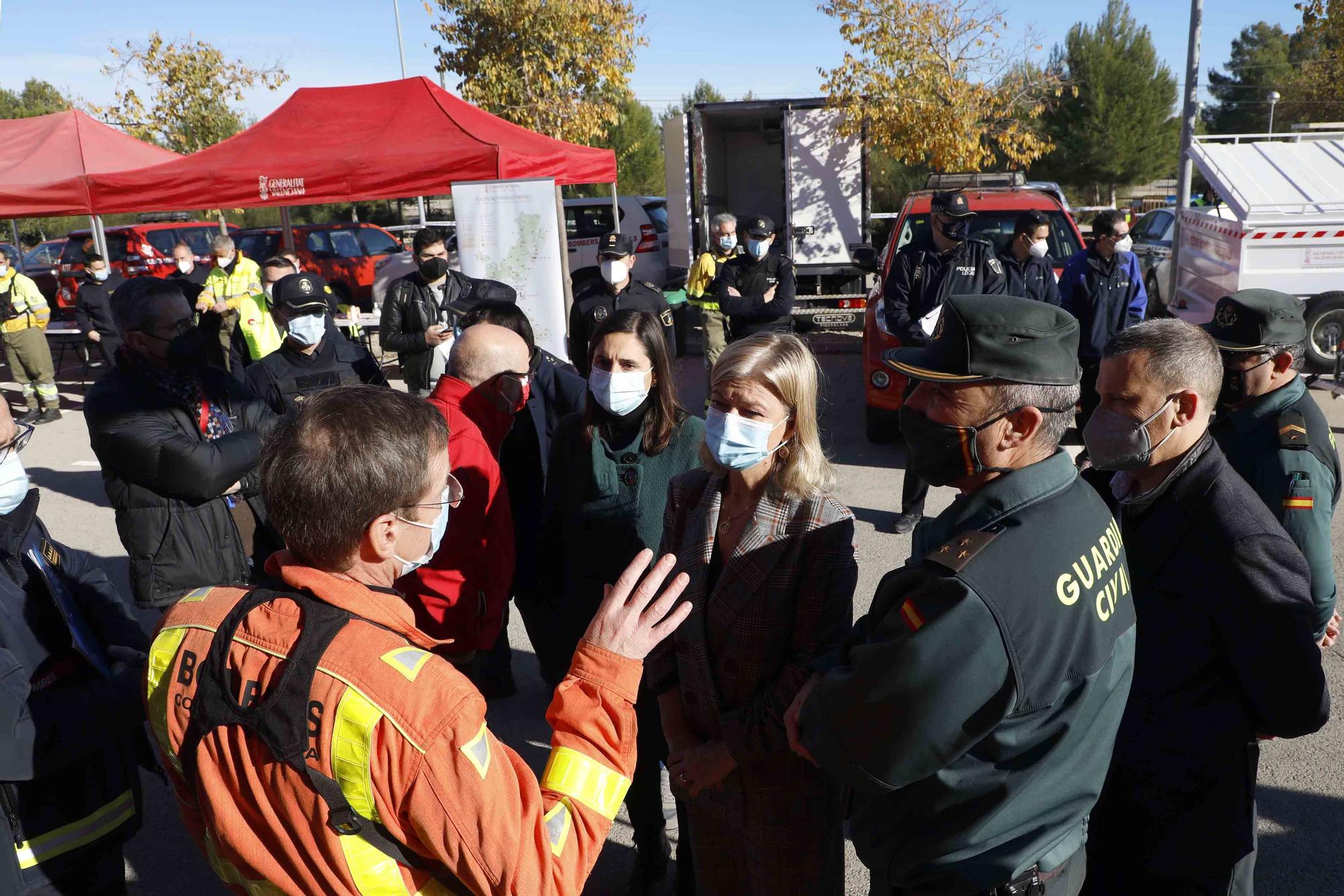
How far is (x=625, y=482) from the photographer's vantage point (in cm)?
295

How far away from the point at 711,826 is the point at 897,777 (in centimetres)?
95

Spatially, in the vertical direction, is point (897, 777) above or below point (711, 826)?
above

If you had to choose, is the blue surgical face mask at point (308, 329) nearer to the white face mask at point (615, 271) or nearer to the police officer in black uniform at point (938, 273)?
the white face mask at point (615, 271)

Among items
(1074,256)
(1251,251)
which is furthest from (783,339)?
(1251,251)

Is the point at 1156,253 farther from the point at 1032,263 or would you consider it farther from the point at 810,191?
the point at 1032,263

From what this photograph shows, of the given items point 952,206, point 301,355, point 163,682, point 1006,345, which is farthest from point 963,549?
point 952,206

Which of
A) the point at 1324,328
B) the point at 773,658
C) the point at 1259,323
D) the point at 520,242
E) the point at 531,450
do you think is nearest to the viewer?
the point at 773,658

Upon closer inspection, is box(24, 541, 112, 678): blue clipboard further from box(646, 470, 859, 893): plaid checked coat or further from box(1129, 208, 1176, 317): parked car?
box(1129, 208, 1176, 317): parked car

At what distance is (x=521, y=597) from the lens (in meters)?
3.65

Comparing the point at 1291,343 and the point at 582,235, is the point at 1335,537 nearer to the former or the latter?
the point at 1291,343

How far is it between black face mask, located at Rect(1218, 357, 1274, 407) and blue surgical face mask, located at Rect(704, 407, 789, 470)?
1.49 metres

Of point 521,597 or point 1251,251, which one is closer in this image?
point 521,597

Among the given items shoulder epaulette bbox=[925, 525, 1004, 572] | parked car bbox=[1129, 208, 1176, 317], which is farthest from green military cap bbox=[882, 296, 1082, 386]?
parked car bbox=[1129, 208, 1176, 317]

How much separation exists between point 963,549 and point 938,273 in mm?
5105
